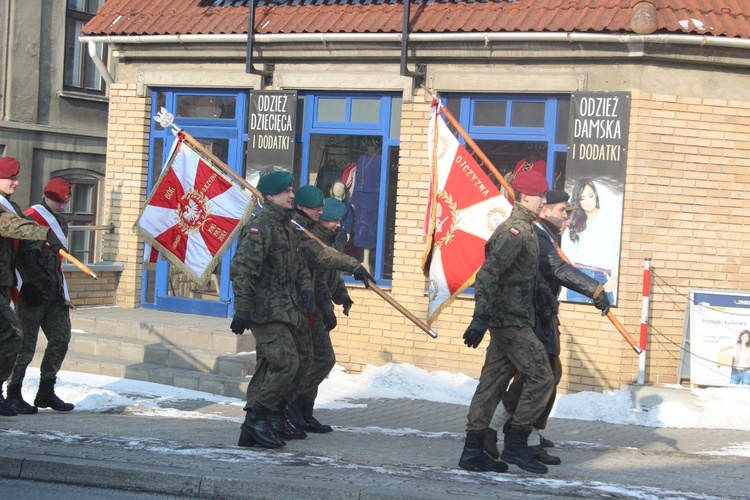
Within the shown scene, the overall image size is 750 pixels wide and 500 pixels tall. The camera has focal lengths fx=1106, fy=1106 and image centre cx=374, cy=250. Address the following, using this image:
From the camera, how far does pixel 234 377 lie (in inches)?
436

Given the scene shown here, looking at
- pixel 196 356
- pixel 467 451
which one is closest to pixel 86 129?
pixel 196 356

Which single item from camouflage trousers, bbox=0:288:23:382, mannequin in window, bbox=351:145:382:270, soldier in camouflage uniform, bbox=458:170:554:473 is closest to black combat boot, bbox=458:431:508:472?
soldier in camouflage uniform, bbox=458:170:554:473

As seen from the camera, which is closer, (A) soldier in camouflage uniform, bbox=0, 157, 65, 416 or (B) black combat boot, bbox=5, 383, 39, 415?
(A) soldier in camouflage uniform, bbox=0, 157, 65, 416

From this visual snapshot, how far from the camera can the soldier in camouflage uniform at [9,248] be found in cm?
837

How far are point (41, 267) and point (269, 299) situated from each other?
236 cm

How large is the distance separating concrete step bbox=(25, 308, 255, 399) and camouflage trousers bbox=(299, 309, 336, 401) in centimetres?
215

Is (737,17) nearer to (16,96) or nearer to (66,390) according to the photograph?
(66,390)

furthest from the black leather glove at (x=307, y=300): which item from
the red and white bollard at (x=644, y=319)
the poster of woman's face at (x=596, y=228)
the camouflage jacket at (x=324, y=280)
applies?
the red and white bollard at (x=644, y=319)

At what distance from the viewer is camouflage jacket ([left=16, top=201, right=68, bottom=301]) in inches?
352

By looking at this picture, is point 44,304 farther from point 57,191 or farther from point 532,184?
point 532,184

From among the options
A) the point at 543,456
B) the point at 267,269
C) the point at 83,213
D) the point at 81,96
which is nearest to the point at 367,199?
the point at 267,269

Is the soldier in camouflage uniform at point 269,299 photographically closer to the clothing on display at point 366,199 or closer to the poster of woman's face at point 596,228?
the poster of woman's face at point 596,228

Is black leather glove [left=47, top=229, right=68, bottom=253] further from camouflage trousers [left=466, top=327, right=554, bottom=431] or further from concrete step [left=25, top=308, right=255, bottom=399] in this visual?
camouflage trousers [left=466, top=327, right=554, bottom=431]

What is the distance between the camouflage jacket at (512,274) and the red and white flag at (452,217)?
307cm
